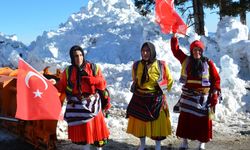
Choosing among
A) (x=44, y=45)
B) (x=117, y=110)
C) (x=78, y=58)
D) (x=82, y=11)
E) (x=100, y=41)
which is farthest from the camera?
(x=82, y=11)

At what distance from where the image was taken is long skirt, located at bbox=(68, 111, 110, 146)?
589 centimetres

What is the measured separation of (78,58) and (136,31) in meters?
13.4

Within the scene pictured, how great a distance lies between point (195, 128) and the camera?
6633 millimetres

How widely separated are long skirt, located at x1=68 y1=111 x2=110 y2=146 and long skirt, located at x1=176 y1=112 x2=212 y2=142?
4.18 ft

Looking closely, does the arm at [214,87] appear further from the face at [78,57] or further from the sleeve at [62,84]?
the sleeve at [62,84]

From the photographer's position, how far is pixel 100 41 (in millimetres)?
19797

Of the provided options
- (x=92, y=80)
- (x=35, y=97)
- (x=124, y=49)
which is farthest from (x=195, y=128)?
(x=124, y=49)

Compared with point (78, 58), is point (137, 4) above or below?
above

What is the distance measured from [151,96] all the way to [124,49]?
12.0 m

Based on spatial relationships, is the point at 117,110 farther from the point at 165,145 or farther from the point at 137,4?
the point at 137,4

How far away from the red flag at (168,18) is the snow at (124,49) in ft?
7.18

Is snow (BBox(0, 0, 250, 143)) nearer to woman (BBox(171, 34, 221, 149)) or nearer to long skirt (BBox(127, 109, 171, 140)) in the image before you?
long skirt (BBox(127, 109, 171, 140))

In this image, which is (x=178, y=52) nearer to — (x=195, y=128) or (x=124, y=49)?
(x=195, y=128)

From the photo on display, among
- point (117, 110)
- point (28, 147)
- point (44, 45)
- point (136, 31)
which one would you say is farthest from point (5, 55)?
point (28, 147)
